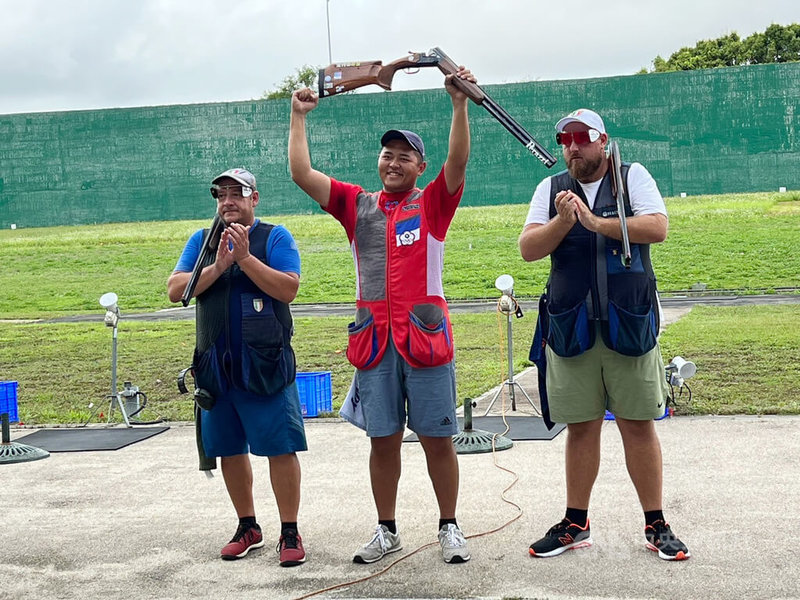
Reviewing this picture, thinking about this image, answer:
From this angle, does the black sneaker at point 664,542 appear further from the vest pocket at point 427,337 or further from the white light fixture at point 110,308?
the white light fixture at point 110,308

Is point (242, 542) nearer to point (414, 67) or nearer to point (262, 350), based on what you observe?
point (262, 350)

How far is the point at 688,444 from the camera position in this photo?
6.98 metres

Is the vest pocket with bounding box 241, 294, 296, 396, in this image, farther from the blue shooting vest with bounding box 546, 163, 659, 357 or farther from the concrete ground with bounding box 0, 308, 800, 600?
the blue shooting vest with bounding box 546, 163, 659, 357

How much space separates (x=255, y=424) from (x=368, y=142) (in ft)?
131

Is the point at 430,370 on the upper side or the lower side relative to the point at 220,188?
lower

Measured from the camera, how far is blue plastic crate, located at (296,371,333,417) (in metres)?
8.79

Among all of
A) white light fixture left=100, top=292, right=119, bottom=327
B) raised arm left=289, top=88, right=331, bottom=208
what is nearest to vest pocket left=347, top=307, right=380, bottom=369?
raised arm left=289, top=88, right=331, bottom=208

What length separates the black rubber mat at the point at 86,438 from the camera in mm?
7816

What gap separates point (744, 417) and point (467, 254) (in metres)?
17.4

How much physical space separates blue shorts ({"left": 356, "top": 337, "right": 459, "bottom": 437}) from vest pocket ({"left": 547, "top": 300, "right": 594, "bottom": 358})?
0.49 meters

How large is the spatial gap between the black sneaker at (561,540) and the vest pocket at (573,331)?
0.75 m

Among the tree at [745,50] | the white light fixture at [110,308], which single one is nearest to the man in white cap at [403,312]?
the white light fixture at [110,308]

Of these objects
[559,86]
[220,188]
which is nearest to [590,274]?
[220,188]

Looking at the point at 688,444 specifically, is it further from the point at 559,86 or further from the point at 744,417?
the point at 559,86
